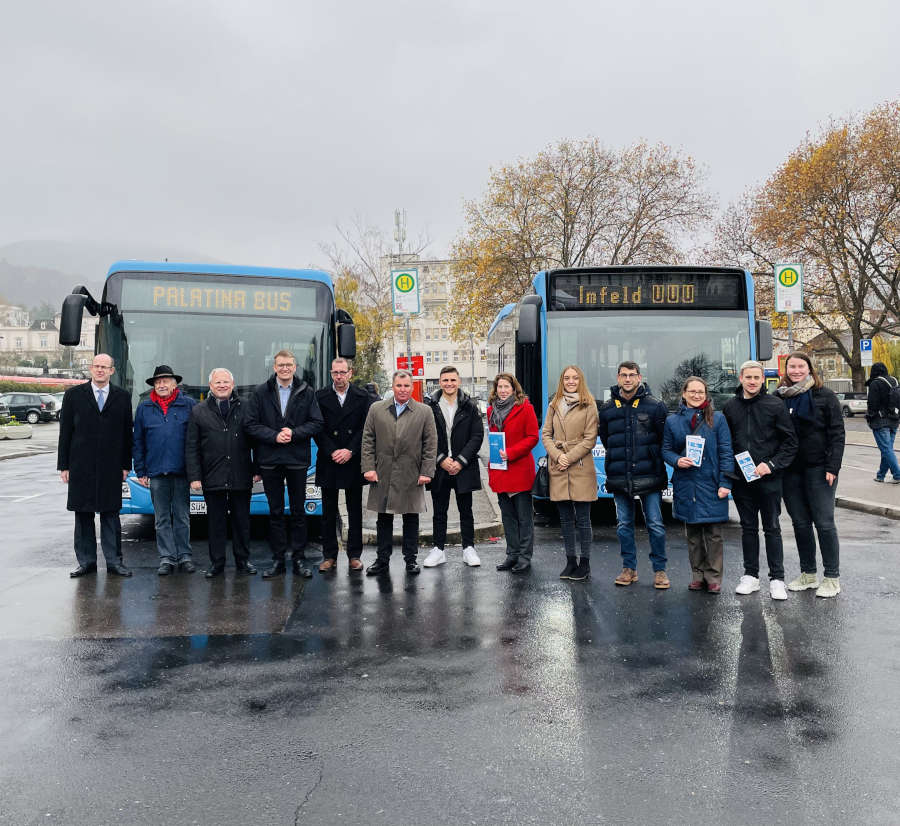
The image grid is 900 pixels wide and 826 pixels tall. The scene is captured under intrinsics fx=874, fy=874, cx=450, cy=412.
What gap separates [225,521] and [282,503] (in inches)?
21.0

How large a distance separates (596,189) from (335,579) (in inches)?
1306

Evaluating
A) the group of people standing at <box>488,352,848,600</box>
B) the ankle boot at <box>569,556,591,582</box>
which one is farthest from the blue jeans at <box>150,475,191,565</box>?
the ankle boot at <box>569,556,591,582</box>

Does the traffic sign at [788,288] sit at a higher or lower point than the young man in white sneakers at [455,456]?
higher

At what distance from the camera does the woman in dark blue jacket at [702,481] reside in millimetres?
6969

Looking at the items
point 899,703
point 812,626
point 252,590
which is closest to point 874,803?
point 899,703

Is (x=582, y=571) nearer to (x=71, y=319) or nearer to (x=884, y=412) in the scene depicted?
(x=71, y=319)

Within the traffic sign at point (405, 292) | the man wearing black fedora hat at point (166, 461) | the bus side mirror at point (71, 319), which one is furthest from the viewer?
the traffic sign at point (405, 292)

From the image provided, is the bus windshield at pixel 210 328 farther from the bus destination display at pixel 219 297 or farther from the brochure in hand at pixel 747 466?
the brochure in hand at pixel 747 466

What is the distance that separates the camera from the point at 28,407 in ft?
162

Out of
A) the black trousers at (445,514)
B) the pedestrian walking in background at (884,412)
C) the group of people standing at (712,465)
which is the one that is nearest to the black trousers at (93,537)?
the black trousers at (445,514)

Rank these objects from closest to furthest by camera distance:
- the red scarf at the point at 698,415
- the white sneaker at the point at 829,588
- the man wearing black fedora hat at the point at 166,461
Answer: the white sneaker at the point at 829,588
the red scarf at the point at 698,415
the man wearing black fedora hat at the point at 166,461

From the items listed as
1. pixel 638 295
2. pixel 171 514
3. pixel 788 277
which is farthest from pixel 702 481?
pixel 788 277

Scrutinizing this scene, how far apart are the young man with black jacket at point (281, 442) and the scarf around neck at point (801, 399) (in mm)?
4051

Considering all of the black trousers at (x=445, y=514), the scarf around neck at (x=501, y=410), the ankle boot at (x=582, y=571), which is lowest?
the ankle boot at (x=582, y=571)
